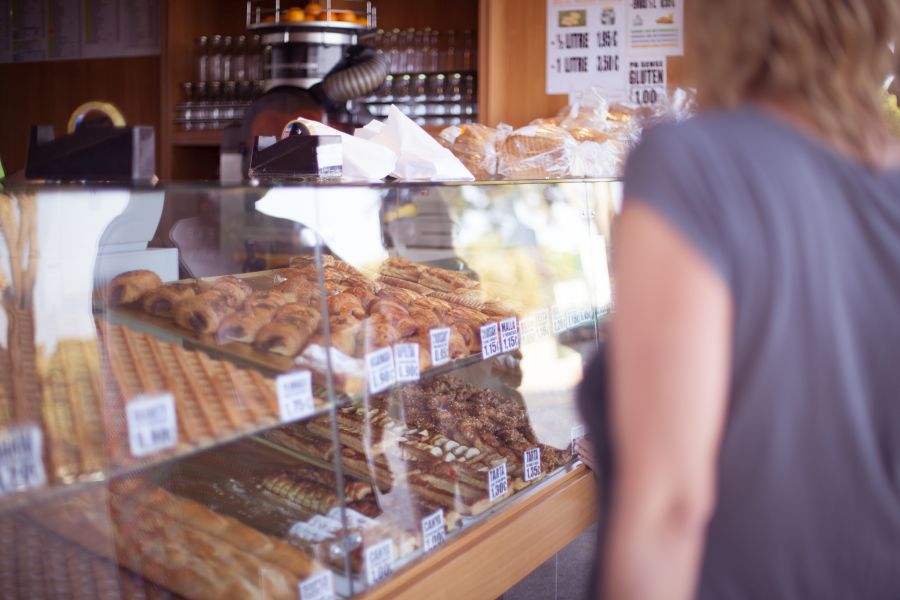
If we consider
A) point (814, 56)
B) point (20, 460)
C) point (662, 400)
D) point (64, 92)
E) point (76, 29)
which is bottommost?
point (20, 460)

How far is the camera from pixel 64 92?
5672mm

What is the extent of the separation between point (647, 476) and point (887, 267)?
0.27 m

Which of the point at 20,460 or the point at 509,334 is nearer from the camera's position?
the point at 20,460

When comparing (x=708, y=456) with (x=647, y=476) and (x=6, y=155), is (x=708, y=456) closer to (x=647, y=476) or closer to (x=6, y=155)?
(x=647, y=476)

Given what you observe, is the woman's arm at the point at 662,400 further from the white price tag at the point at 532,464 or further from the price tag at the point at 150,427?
the white price tag at the point at 532,464

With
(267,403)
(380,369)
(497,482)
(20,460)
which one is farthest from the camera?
(497,482)

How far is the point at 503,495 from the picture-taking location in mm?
1847

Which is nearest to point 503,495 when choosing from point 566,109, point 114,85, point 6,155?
point 566,109

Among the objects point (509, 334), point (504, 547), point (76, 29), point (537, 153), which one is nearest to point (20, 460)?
point (504, 547)

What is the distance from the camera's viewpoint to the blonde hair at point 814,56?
750 mm

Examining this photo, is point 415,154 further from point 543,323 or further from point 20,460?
point 20,460

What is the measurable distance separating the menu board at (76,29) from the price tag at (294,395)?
4407 millimetres

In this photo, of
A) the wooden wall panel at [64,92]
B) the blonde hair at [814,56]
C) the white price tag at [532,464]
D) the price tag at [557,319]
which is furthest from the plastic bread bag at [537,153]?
the wooden wall panel at [64,92]

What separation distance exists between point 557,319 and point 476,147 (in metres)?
0.77
